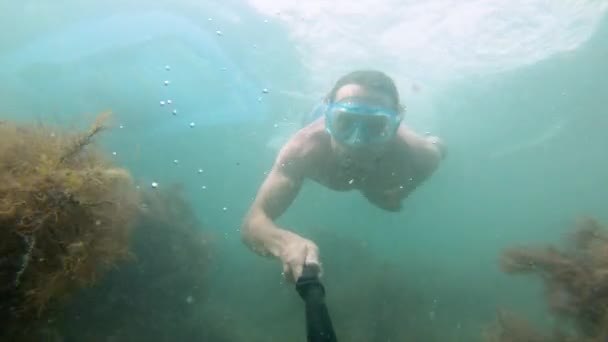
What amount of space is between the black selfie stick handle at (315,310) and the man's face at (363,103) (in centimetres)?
377

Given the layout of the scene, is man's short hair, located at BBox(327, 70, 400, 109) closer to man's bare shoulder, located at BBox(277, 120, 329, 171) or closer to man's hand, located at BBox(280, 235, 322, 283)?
man's bare shoulder, located at BBox(277, 120, 329, 171)

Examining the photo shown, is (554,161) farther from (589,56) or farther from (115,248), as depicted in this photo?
(115,248)

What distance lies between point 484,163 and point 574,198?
87.4 ft

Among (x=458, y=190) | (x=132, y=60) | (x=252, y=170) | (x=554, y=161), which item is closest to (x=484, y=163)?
(x=554, y=161)

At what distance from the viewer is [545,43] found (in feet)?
57.6

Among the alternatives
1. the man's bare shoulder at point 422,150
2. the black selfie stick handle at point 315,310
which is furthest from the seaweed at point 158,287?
the man's bare shoulder at point 422,150

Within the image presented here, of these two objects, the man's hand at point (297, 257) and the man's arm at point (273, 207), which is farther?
the man's arm at point (273, 207)

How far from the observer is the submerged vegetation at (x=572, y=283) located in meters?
4.82

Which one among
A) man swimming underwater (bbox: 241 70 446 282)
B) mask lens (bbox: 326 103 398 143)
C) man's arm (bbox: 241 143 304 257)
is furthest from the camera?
mask lens (bbox: 326 103 398 143)

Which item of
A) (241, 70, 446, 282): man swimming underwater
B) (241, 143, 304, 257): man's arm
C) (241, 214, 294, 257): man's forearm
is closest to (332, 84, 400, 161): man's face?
(241, 70, 446, 282): man swimming underwater

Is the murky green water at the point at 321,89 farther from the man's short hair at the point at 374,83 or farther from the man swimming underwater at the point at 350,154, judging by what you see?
the man's short hair at the point at 374,83

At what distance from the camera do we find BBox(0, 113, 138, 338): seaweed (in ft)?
11.1

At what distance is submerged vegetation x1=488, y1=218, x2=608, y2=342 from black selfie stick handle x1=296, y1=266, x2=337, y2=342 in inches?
148

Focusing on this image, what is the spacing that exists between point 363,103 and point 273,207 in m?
2.40
